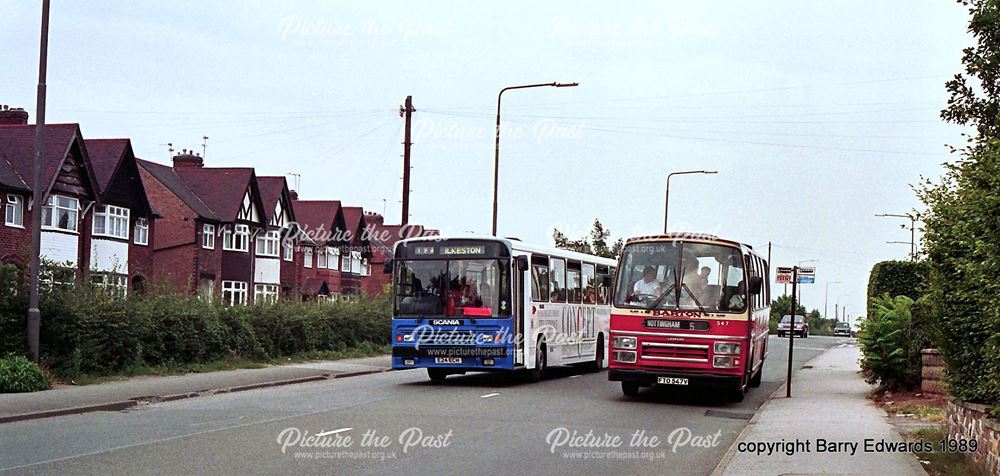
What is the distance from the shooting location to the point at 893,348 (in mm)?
20062

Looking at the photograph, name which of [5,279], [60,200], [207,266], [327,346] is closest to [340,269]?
[207,266]

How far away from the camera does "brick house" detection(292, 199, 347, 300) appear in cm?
6731

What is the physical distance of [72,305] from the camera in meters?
20.7

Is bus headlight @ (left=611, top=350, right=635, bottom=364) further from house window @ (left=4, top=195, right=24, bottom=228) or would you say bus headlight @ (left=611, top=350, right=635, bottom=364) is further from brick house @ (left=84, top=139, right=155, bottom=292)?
brick house @ (left=84, top=139, right=155, bottom=292)

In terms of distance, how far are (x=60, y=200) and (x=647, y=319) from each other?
2952 centimetres

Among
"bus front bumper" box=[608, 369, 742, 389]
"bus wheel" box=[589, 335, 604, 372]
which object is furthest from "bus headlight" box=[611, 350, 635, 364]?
"bus wheel" box=[589, 335, 604, 372]

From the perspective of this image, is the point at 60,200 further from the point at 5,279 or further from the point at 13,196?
the point at 5,279

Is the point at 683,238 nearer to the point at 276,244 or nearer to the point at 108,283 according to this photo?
the point at 108,283

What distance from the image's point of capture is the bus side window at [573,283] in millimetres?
26266

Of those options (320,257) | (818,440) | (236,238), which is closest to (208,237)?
(236,238)

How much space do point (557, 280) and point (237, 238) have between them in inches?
1372

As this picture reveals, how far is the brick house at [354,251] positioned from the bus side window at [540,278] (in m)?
47.9

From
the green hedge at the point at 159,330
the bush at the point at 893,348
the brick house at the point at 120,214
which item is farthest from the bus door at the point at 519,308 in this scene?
the brick house at the point at 120,214

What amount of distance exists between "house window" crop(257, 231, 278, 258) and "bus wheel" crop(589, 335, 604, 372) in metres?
33.0
